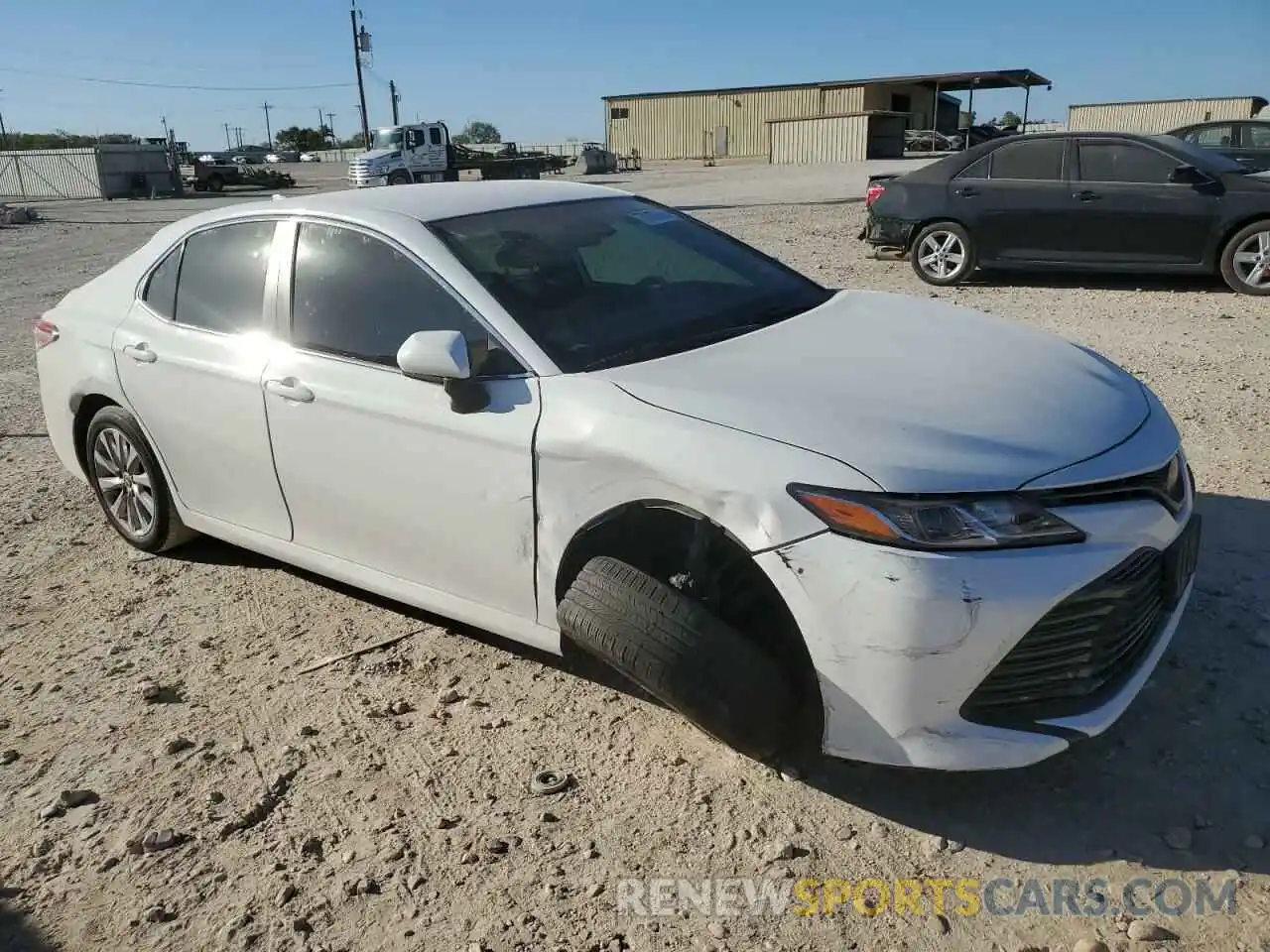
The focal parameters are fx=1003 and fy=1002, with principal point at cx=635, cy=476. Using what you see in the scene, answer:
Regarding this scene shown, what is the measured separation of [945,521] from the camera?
2.37 metres

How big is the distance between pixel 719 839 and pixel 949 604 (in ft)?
2.86

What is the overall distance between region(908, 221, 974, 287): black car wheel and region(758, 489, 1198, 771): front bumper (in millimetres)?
8407

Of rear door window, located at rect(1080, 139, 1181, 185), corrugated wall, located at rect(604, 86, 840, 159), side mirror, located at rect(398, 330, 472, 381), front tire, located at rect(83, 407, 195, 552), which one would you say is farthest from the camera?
corrugated wall, located at rect(604, 86, 840, 159)

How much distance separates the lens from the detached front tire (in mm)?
2586

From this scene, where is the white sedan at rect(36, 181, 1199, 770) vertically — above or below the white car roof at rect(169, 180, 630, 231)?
below

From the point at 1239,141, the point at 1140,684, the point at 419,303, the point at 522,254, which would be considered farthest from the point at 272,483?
the point at 1239,141

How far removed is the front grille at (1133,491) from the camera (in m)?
2.43

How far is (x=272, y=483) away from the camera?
367 cm

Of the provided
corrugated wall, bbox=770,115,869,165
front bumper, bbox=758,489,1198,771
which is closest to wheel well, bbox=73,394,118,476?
front bumper, bbox=758,489,1198,771

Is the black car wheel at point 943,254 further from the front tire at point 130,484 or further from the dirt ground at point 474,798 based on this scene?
the front tire at point 130,484

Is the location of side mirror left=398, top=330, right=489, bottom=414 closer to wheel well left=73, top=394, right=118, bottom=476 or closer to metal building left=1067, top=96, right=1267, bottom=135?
wheel well left=73, top=394, right=118, bottom=476

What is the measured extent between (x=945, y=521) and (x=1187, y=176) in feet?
28.1

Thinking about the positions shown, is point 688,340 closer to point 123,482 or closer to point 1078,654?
point 1078,654

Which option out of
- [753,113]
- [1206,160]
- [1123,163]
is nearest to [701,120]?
[753,113]
